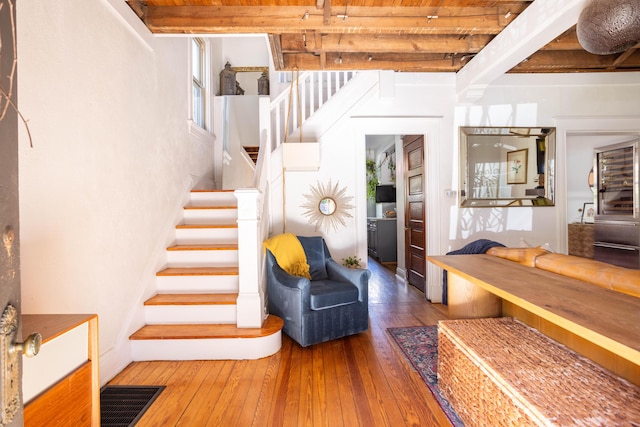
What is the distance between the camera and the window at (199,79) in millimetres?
4352

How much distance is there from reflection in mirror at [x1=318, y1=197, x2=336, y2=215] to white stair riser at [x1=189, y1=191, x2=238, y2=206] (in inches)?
44.1

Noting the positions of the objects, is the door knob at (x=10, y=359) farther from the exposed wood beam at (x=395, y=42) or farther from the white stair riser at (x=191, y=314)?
the exposed wood beam at (x=395, y=42)

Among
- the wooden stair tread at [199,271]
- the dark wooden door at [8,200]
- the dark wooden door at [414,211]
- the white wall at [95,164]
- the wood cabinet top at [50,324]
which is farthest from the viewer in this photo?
the dark wooden door at [414,211]

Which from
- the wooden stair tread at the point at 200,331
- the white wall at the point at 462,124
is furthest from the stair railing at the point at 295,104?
the wooden stair tread at the point at 200,331

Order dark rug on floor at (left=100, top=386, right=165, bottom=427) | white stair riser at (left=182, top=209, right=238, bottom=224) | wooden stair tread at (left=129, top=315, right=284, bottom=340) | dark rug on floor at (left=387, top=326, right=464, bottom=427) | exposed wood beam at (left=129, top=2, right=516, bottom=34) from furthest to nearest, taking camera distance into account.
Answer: white stair riser at (left=182, top=209, right=238, bottom=224), exposed wood beam at (left=129, top=2, right=516, bottom=34), wooden stair tread at (left=129, top=315, right=284, bottom=340), dark rug on floor at (left=387, top=326, right=464, bottom=427), dark rug on floor at (left=100, top=386, right=165, bottom=427)

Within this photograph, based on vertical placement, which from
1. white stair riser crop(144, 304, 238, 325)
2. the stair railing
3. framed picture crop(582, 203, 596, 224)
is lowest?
white stair riser crop(144, 304, 238, 325)

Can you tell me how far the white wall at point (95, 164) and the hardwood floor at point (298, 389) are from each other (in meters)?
0.63

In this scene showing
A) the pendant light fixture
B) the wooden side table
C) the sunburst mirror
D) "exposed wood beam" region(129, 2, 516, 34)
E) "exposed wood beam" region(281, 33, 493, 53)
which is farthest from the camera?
the wooden side table

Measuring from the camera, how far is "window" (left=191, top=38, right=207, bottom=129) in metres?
4.35

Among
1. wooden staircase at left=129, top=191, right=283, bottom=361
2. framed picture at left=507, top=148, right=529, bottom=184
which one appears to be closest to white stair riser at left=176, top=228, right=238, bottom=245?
wooden staircase at left=129, top=191, right=283, bottom=361

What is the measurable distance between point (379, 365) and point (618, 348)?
5.81 feet

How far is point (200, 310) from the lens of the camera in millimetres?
2639

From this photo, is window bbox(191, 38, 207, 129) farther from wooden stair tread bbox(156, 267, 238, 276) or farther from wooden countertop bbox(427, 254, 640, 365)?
wooden countertop bbox(427, 254, 640, 365)

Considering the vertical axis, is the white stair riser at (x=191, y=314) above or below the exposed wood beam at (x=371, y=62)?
below
